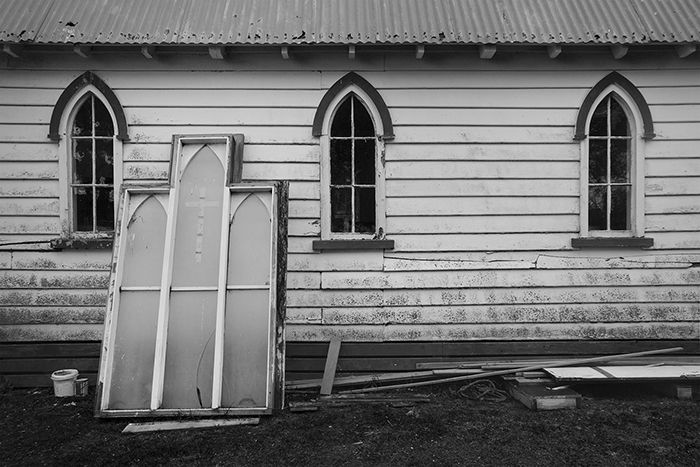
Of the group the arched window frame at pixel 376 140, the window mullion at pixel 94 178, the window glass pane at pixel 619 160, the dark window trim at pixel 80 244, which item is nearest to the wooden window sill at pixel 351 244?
the arched window frame at pixel 376 140

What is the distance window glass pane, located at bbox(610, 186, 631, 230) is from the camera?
5711 mm

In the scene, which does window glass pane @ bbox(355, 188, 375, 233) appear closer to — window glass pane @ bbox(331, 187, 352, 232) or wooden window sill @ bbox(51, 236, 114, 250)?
window glass pane @ bbox(331, 187, 352, 232)

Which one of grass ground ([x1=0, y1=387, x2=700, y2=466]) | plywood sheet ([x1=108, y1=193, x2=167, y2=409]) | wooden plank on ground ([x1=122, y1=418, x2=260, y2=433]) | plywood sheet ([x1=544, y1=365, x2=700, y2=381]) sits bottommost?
grass ground ([x1=0, y1=387, x2=700, y2=466])

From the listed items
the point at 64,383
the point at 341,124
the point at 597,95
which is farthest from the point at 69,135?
the point at 597,95

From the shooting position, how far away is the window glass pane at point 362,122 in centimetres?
562

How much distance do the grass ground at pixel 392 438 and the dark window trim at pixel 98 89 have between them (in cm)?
306

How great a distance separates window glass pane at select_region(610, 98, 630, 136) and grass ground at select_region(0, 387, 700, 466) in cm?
311

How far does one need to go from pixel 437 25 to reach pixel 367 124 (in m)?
1.35

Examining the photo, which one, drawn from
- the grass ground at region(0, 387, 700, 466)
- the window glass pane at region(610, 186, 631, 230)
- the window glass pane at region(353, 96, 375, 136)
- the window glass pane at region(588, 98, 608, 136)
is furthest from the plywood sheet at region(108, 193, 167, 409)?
the window glass pane at region(610, 186, 631, 230)

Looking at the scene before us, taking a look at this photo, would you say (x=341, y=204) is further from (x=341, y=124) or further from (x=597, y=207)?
(x=597, y=207)

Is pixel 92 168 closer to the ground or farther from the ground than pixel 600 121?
closer to the ground

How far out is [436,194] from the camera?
18.2ft

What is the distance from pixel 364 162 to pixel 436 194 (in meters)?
0.94

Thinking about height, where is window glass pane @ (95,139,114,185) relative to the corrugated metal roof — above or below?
below
